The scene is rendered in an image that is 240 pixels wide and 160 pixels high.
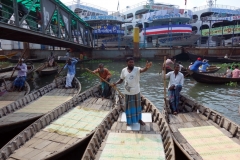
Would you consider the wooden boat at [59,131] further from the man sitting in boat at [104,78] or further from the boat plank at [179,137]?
the boat plank at [179,137]

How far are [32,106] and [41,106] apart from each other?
328 millimetres

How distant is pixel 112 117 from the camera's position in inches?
229

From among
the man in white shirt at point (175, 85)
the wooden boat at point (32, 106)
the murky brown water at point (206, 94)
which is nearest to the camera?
the wooden boat at point (32, 106)

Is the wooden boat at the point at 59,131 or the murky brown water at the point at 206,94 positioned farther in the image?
the murky brown water at the point at 206,94

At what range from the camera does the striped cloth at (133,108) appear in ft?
16.2

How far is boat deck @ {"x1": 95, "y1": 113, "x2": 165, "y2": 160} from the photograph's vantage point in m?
4.03

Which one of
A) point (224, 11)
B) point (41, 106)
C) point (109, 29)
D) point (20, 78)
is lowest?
point (41, 106)

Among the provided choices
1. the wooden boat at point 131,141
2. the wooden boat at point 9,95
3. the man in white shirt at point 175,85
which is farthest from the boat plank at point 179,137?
the wooden boat at point 9,95

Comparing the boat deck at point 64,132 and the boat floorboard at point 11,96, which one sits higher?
the boat floorboard at point 11,96

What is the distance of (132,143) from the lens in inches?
175

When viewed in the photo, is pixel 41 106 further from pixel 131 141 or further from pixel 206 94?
pixel 206 94

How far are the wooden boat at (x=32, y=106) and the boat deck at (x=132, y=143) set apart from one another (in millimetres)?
2759

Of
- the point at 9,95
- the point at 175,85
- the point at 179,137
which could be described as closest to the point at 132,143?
the point at 179,137

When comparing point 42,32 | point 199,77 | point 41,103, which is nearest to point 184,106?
point 41,103
